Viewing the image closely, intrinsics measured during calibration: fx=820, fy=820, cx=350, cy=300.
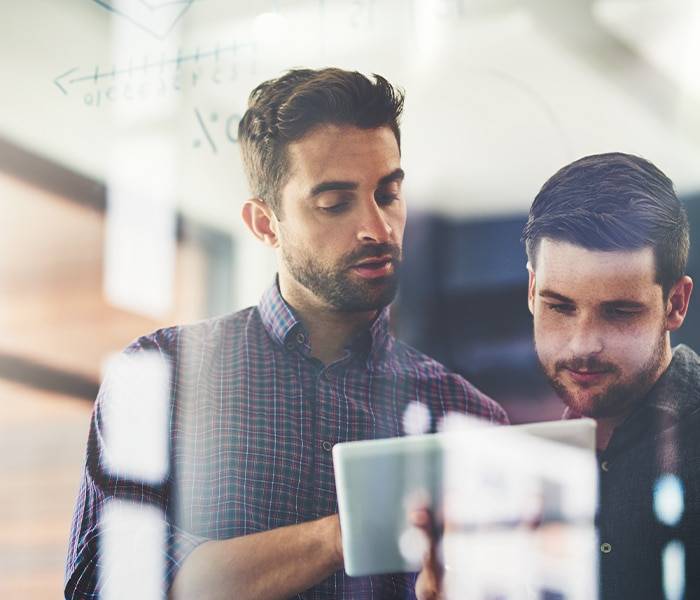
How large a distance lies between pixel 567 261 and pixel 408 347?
273 millimetres

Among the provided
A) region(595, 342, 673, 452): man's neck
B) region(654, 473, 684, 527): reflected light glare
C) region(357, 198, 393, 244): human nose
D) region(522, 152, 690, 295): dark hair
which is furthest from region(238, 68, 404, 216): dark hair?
region(654, 473, 684, 527): reflected light glare

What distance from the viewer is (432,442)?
1.18 metres

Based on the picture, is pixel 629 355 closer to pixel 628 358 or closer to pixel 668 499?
pixel 628 358

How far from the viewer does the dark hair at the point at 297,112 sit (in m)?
1.29

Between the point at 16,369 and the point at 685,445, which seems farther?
the point at 16,369

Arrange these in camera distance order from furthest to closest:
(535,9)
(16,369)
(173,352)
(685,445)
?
(16,369) < (173,352) < (535,9) < (685,445)

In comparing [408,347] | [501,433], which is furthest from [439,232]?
[501,433]

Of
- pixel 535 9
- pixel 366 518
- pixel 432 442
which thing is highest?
pixel 535 9

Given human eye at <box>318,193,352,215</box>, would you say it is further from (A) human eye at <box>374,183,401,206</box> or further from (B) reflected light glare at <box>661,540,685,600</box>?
(B) reflected light glare at <box>661,540,685,600</box>

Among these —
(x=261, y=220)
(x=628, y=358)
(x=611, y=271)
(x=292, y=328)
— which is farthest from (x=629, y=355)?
(x=261, y=220)

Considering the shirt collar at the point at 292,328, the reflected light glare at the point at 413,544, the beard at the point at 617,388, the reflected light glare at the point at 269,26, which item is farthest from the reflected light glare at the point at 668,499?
the reflected light glare at the point at 269,26

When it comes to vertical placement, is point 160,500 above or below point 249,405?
below

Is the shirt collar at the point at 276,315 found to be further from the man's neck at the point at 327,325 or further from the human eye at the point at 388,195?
the human eye at the point at 388,195

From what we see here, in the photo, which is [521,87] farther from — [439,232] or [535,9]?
[439,232]
